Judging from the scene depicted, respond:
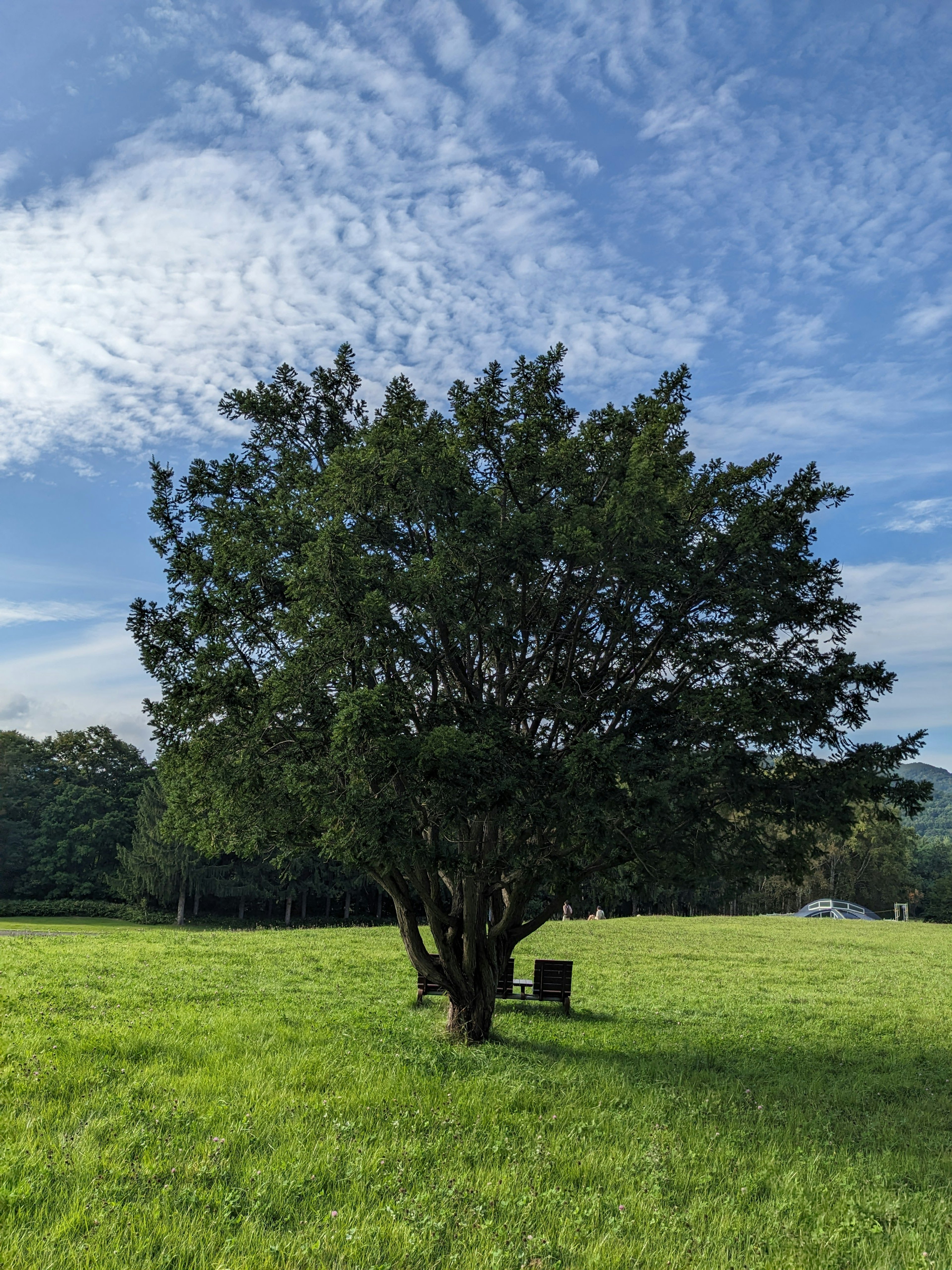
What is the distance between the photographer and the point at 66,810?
65312mm

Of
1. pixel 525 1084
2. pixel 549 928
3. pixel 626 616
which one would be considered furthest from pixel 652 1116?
pixel 549 928

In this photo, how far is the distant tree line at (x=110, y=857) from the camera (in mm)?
60219

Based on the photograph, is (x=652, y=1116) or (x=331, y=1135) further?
(x=652, y=1116)

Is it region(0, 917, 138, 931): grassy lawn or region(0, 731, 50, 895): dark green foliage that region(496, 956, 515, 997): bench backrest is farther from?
region(0, 731, 50, 895): dark green foliage

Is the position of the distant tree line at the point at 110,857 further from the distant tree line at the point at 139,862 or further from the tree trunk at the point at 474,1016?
the tree trunk at the point at 474,1016

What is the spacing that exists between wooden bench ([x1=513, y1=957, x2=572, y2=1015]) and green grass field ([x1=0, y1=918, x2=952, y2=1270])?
342 millimetres

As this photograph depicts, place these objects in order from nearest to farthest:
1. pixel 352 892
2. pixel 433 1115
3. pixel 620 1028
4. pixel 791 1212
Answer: pixel 791 1212 < pixel 433 1115 < pixel 620 1028 < pixel 352 892

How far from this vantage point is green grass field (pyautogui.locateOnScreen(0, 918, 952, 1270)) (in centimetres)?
594

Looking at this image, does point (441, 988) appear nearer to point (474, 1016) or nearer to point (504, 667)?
point (474, 1016)

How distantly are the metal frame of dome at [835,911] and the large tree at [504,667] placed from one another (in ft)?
190

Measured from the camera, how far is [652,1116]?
9344 millimetres

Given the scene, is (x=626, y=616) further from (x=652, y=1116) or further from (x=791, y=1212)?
(x=791, y=1212)

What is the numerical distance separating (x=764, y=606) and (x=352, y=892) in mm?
67188

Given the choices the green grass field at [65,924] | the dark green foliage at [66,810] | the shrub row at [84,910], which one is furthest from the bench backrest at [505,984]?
the dark green foliage at [66,810]
